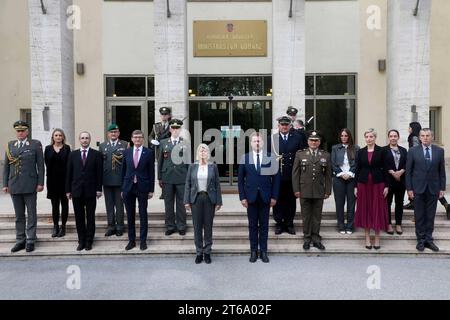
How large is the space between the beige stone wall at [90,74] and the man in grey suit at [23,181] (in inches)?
250

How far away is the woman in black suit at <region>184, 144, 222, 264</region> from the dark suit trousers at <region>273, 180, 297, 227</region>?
1.39 metres

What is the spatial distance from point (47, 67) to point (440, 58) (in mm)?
11195

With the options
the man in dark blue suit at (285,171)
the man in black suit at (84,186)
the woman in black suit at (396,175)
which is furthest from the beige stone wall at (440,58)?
the man in black suit at (84,186)

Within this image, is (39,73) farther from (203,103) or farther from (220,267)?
(220,267)

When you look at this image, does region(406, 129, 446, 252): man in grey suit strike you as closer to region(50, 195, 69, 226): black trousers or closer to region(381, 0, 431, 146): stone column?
region(381, 0, 431, 146): stone column

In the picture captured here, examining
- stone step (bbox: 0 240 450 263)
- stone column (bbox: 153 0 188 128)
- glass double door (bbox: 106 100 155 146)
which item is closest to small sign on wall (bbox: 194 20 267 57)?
glass double door (bbox: 106 100 155 146)

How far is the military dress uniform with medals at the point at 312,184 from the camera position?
24.3ft

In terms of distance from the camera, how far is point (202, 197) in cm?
713

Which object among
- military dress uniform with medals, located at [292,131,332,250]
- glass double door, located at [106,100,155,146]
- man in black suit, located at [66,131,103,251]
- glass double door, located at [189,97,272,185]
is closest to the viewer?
military dress uniform with medals, located at [292,131,332,250]

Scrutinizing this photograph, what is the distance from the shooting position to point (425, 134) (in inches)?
298

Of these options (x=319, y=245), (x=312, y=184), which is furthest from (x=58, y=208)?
(x=319, y=245)

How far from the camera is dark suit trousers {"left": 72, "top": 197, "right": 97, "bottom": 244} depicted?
24.7ft

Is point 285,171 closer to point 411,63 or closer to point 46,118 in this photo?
point 411,63
